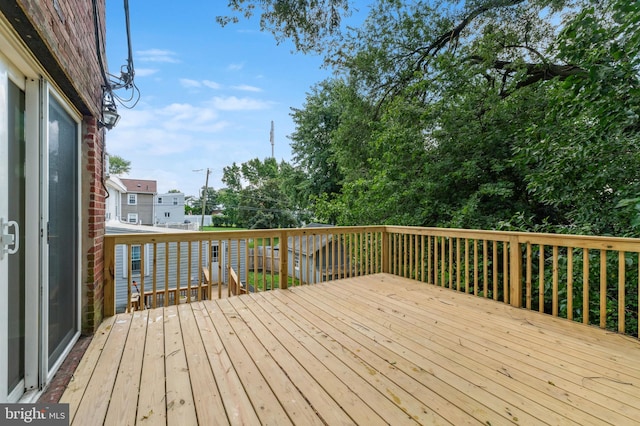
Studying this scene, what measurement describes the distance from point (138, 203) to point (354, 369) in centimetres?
2141

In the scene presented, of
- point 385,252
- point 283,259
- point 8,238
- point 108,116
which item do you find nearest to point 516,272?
point 385,252

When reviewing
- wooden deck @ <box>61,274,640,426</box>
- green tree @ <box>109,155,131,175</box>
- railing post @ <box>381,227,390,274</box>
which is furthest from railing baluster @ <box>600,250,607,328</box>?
green tree @ <box>109,155,131,175</box>

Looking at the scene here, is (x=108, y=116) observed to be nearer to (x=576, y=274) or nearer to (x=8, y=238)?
(x=8, y=238)

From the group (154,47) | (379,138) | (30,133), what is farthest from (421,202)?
(154,47)

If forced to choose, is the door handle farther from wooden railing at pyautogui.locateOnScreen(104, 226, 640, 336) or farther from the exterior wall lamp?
the exterior wall lamp

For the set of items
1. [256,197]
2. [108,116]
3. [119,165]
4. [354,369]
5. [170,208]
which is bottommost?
[354,369]

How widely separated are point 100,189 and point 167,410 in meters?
2.16

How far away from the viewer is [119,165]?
2845 cm

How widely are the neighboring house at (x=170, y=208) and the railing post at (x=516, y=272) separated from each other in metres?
28.4

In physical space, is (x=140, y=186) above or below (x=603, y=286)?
above

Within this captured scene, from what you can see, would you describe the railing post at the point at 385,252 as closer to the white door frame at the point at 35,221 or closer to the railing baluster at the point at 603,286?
the railing baluster at the point at 603,286

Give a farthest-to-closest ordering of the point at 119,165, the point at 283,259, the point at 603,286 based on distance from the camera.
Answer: the point at 119,165, the point at 283,259, the point at 603,286

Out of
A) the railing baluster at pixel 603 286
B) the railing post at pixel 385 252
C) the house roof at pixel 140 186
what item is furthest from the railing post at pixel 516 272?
the house roof at pixel 140 186

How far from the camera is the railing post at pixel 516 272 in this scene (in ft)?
10.1
